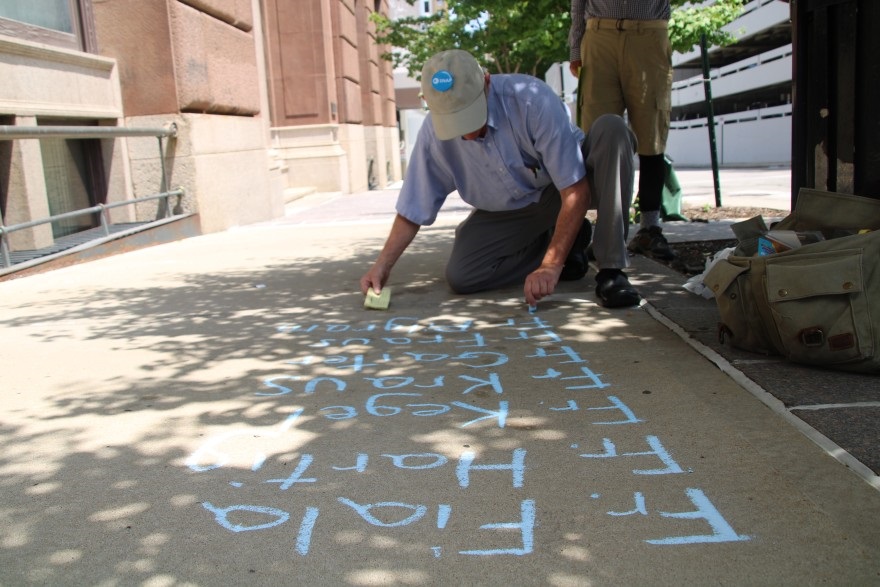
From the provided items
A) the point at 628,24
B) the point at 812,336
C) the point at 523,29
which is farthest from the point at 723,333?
the point at 523,29

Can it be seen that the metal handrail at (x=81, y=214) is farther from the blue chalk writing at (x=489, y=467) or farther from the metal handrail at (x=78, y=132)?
the blue chalk writing at (x=489, y=467)

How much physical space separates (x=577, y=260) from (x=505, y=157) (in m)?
1.07

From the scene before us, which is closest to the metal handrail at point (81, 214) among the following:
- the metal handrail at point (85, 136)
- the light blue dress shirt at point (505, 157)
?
the metal handrail at point (85, 136)

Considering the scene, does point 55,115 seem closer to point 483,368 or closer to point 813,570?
point 483,368

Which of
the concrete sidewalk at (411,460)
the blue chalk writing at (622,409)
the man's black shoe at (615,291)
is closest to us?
the concrete sidewalk at (411,460)

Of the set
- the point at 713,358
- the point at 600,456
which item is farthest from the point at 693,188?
the point at 600,456

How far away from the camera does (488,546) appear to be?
6.29 ft

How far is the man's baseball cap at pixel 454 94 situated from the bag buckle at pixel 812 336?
5.65 feet

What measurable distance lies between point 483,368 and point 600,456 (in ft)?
3.21

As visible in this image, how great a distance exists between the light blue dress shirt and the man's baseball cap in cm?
21

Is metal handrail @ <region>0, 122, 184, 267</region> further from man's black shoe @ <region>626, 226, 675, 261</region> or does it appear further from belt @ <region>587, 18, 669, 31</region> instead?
man's black shoe @ <region>626, 226, 675, 261</region>

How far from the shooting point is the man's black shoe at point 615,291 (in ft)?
13.6

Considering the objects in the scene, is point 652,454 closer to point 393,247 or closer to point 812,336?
point 812,336

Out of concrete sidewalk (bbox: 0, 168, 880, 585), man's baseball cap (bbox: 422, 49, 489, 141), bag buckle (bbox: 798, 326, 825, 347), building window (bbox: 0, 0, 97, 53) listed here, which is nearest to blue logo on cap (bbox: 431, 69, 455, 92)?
man's baseball cap (bbox: 422, 49, 489, 141)
